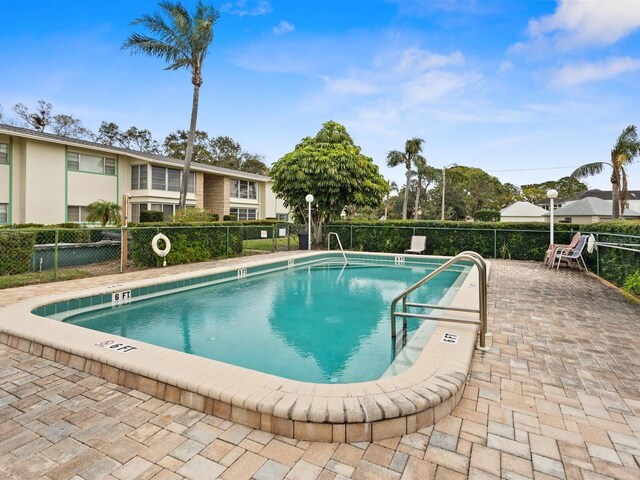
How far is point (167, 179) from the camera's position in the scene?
69.2 feet

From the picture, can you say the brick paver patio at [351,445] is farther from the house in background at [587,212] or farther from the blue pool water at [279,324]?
the house in background at [587,212]

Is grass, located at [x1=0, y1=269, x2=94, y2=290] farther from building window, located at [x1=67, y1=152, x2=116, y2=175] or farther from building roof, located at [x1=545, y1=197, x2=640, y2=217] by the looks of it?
building roof, located at [x1=545, y1=197, x2=640, y2=217]

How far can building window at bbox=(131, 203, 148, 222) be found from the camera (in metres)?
20.3

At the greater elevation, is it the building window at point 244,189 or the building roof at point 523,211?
the building window at point 244,189

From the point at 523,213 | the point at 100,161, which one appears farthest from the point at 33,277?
the point at 523,213

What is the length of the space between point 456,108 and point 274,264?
39.4 ft

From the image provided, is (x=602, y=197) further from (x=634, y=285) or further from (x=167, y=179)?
(x=167, y=179)

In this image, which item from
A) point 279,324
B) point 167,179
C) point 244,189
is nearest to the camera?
point 279,324

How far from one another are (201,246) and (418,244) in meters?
7.90

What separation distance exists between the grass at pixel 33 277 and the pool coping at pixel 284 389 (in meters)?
3.96

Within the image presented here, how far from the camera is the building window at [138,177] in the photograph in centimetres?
1989

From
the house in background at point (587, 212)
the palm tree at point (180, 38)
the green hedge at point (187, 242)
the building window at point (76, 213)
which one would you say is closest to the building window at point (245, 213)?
the building window at point (76, 213)

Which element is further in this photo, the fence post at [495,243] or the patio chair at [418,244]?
the patio chair at [418,244]

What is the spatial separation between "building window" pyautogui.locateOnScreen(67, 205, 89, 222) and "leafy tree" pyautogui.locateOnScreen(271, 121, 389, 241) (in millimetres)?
9824
